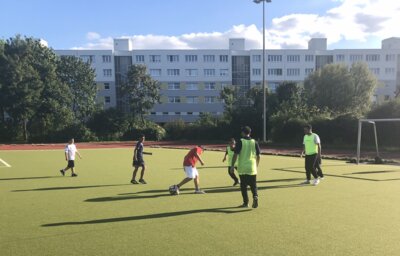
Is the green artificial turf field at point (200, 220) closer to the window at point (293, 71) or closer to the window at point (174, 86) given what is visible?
the window at point (174, 86)

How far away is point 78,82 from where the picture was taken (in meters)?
67.8

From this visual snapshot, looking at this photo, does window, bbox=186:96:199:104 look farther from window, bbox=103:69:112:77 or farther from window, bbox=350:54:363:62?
window, bbox=350:54:363:62

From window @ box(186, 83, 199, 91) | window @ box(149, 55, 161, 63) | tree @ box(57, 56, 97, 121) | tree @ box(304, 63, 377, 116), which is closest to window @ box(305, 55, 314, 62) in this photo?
window @ box(186, 83, 199, 91)

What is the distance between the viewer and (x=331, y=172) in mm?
16812

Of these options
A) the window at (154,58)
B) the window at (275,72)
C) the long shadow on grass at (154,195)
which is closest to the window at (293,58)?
the window at (275,72)

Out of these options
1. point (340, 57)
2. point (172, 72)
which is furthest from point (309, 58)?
point (172, 72)

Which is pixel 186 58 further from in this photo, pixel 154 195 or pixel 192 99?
pixel 154 195

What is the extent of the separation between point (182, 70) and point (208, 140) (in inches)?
1532

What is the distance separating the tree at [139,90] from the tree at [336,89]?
2623cm

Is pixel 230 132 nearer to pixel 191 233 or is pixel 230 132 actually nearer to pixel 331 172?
pixel 331 172

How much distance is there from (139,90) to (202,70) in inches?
904

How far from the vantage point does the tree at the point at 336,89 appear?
61031mm

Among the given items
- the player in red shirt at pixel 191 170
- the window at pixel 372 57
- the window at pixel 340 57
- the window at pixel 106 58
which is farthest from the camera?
the window at pixel 372 57

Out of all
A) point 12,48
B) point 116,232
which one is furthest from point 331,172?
point 12,48
